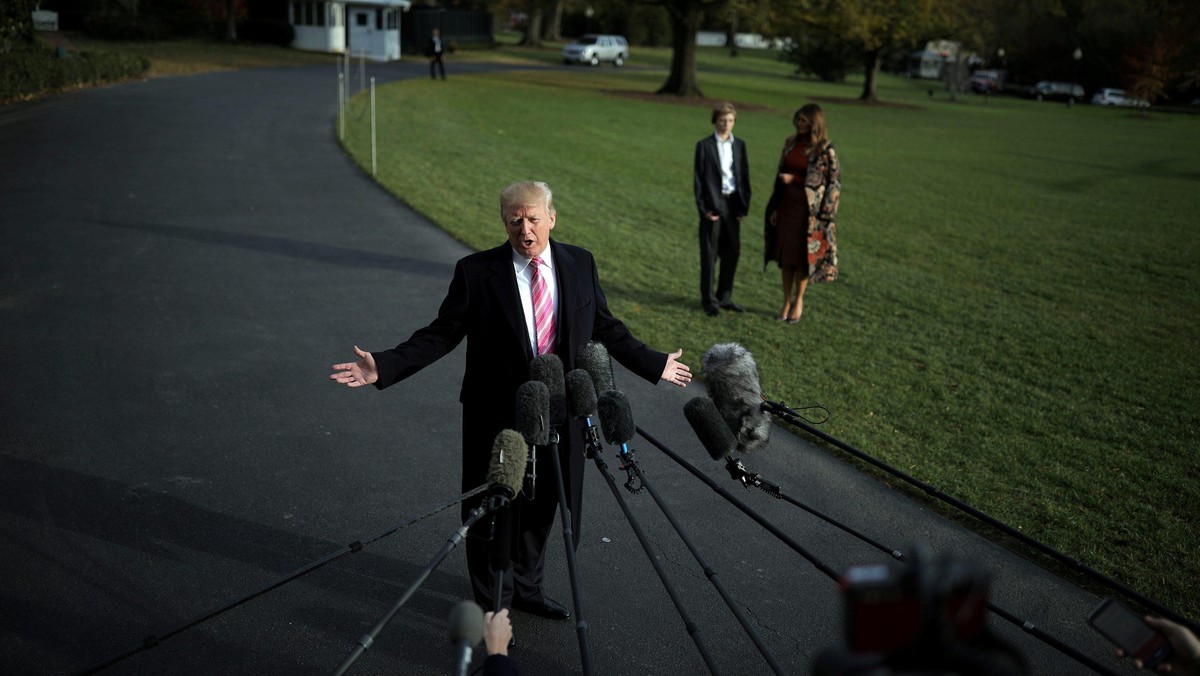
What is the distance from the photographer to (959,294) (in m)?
13.6

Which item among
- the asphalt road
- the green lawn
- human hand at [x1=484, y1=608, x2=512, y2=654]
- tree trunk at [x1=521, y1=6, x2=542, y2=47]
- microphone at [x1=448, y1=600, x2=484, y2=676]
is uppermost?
tree trunk at [x1=521, y1=6, x2=542, y2=47]

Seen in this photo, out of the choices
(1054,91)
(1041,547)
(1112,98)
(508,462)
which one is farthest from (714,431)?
(1054,91)

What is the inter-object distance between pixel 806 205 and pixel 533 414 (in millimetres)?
7506

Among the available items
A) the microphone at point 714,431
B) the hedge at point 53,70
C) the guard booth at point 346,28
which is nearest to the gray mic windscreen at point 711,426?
the microphone at point 714,431

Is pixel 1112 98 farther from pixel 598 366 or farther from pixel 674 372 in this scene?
pixel 598 366

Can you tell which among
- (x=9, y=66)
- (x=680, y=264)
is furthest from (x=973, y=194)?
(x=9, y=66)

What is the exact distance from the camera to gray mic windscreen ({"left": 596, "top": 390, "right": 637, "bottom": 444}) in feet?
13.5

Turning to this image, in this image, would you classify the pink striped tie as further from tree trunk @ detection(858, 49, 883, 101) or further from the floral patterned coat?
tree trunk @ detection(858, 49, 883, 101)

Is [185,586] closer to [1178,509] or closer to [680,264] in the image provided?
[1178,509]

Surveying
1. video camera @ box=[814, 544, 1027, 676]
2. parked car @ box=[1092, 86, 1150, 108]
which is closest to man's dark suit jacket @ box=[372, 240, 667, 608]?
video camera @ box=[814, 544, 1027, 676]

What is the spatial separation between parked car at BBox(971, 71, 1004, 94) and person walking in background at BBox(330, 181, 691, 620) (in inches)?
3102

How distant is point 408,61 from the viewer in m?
58.4

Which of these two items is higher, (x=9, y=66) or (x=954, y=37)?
(x=954, y=37)

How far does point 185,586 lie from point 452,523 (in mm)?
1682
